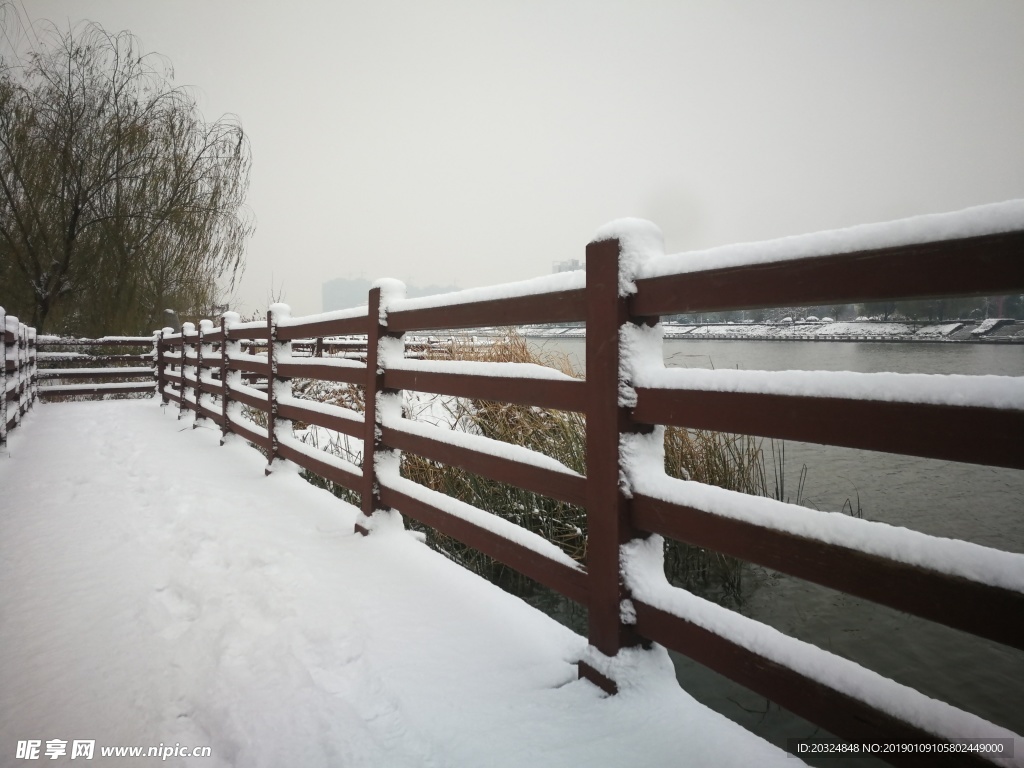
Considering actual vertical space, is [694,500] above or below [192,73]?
below

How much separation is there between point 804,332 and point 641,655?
112 inches

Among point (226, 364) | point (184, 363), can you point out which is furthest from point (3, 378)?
point (184, 363)

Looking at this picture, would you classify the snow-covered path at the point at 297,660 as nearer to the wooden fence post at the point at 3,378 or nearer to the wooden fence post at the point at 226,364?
the wooden fence post at the point at 226,364

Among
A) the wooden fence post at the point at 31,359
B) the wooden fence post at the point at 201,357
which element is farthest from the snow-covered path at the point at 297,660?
the wooden fence post at the point at 31,359

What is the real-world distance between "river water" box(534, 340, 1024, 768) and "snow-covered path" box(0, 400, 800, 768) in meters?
1.03

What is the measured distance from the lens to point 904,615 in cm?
329

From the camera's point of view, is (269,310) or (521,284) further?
(269,310)

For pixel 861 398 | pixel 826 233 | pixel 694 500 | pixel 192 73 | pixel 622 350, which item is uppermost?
pixel 192 73

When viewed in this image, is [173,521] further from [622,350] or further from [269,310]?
[622,350]

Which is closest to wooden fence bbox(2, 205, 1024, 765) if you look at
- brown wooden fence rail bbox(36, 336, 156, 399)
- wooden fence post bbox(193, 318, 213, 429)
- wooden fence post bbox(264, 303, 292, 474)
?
wooden fence post bbox(264, 303, 292, 474)

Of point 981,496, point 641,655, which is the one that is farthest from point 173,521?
point 981,496

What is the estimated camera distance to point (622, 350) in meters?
1.72

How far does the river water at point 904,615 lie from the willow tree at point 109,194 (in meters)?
10.0

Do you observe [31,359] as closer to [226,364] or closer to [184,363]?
[184,363]
